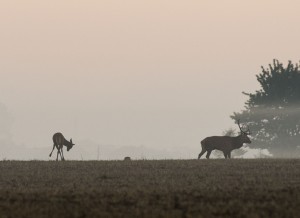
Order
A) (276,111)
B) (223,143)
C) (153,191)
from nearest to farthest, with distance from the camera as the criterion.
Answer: (153,191) → (223,143) → (276,111)

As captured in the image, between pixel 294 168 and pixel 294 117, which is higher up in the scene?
pixel 294 117

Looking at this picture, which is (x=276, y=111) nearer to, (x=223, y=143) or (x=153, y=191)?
(x=223, y=143)

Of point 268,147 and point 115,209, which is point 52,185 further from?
point 268,147

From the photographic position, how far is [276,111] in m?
69.4

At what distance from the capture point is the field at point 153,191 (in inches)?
578

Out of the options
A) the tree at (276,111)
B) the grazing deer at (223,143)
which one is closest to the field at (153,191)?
the grazing deer at (223,143)

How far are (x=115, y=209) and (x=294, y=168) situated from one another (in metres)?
11.5

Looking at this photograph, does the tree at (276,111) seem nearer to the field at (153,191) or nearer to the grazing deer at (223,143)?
the grazing deer at (223,143)

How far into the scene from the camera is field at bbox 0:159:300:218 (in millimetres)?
14680

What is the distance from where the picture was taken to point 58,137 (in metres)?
38.5

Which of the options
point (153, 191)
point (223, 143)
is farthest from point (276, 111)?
point (153, 191)

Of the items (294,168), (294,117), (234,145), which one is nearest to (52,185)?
(294,168)

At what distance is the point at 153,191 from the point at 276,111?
174 ft

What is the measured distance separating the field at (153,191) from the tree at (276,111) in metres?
42.3
